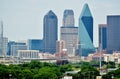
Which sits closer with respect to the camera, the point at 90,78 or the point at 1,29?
the point at 90,78

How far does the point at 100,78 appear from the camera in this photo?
66.6 meters

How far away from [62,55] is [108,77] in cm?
13199

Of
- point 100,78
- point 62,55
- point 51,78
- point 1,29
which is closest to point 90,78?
point 100,78

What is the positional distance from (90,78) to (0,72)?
7.76 meters

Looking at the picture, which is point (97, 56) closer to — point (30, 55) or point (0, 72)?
point (30, 55)

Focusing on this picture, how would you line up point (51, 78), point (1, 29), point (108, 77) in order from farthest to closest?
point (1, 29)
point (108, 77)
point (51, 78)

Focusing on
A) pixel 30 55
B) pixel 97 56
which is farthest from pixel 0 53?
pixel 97 56

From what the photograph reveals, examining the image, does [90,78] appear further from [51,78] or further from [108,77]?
[51,78]

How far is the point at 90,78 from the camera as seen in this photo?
67875mm

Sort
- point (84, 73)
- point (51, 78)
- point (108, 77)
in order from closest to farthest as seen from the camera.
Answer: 1. point (51, 78)
2. point (108, 77)
3. point (84, 73)

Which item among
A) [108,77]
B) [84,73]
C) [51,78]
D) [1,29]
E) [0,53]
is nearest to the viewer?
[51,78]

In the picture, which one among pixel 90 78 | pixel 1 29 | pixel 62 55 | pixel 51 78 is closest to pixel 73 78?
pixel 90 78

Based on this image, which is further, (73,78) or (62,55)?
(62,55)

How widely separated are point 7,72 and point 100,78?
7.81 m
